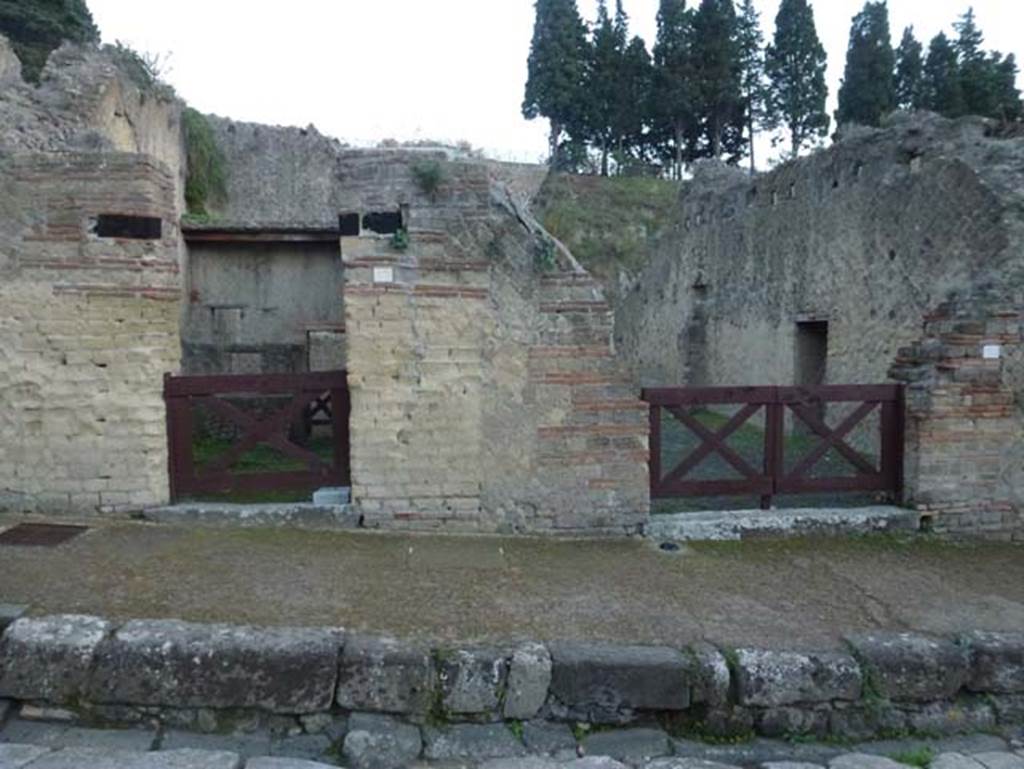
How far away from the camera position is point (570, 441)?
530 centimetres

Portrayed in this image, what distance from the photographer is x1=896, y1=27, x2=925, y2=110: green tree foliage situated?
3484 cm

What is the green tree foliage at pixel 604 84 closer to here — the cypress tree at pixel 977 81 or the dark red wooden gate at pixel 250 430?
the cypress tree at pixel 977 81

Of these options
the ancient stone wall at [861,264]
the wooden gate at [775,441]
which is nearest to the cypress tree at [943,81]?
the ancient stone wall at [861,264]

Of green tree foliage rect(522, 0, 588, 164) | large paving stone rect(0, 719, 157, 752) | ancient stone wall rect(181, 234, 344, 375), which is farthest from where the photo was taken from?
green tree foliage rect(522, 0, 588, 164)

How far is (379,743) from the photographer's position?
3.26m

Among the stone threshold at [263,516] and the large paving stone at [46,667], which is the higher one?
the stone threshold at [263,516]

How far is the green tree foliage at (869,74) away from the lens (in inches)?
1347

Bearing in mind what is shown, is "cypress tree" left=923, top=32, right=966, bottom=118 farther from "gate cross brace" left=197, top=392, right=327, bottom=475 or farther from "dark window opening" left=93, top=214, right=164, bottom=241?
"dark window opening" left=93, top=214, right=164, bottom=241

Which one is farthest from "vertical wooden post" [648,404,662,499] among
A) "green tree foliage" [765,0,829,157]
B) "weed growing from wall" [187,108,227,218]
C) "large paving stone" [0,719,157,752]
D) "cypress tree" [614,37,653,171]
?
"green tree foliage" [765,0,829,157]

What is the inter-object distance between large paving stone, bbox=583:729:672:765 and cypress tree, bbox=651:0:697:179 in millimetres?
35709

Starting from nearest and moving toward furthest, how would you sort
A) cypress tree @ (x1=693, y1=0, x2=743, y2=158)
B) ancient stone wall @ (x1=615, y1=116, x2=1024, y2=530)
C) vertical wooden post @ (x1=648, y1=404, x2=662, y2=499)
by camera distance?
vertical wooden post @ (x1=648, y1=404, x2=662, y2=499) < ancient stone wall @ (x1=615, y1=116, x2=1024, y2=530) < cypress tree @ (x1=693, y1=0, x2=743, y2=158)

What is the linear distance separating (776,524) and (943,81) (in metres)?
34.2

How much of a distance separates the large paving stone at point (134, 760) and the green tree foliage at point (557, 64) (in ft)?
121

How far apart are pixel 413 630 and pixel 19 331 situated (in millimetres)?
3624
